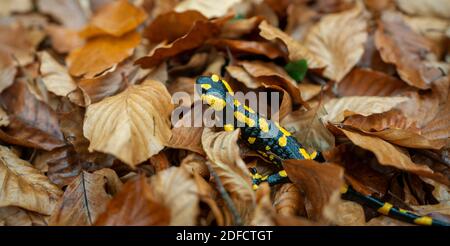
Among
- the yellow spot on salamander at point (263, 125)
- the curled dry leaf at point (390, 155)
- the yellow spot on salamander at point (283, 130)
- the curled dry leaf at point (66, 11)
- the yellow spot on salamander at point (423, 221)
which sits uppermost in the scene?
the curled dry leaf at point (66, 11)

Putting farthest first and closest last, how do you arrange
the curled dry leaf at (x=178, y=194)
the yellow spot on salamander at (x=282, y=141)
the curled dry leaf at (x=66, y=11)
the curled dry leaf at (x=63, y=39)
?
the curled dry leaf at (x=66, y=11)
the curled dry leaf at (x=63, y=39)
the yellow spot on salamander at (x=282, y=141)
the curled dry leaf at (x=178, y=194)

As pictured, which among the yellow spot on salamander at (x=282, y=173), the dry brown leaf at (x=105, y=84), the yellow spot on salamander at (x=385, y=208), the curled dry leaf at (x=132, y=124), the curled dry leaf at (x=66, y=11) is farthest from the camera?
the curled dry leaf at (x=66, y=11)

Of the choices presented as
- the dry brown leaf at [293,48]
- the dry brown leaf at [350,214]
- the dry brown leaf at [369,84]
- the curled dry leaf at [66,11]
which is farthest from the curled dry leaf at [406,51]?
the curled dry leaf at [66,11]

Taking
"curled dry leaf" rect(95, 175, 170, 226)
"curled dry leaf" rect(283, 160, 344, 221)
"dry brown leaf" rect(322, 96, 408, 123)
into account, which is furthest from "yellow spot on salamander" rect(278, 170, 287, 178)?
"curled dry leaf" rect(95, 175, 170, 226)

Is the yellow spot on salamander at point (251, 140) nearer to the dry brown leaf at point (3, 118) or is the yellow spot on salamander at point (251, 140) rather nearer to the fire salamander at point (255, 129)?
the fire salamander at point (255, 129)

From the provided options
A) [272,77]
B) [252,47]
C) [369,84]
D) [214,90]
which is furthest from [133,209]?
[369,84]

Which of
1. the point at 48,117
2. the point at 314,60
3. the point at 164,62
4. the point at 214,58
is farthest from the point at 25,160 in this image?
the point at 314,60

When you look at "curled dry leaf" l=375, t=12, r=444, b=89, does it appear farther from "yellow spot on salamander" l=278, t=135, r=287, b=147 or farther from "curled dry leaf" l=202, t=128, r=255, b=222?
"curled dry leaf" l=202, t=128, r=255, b=222
